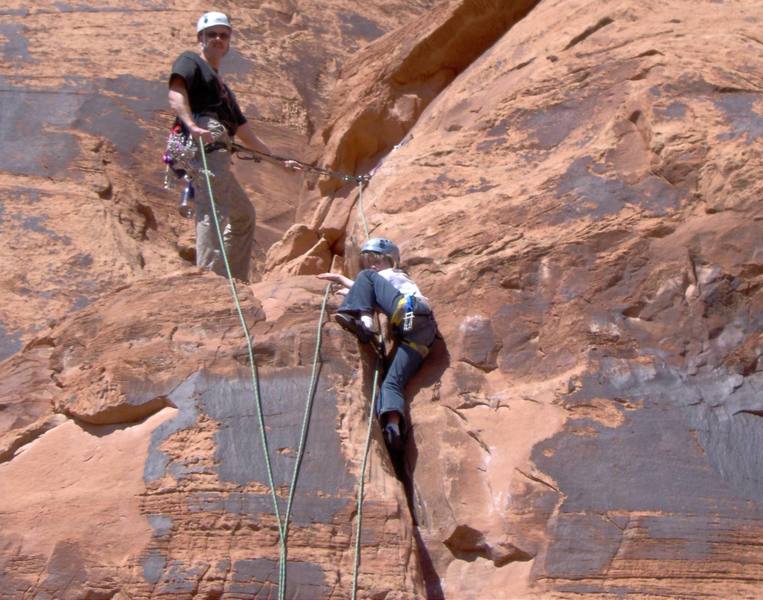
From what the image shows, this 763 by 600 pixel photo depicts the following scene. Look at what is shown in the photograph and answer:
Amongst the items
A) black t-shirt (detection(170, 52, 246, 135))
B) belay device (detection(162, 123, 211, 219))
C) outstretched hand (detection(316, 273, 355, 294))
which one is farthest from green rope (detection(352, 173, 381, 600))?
black t-shirt (detection(170, 52, 246, 135))

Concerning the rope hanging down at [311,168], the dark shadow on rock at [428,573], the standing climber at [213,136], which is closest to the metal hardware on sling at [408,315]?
the dark shadow on rock at [428,573]

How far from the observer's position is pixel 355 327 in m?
7.06

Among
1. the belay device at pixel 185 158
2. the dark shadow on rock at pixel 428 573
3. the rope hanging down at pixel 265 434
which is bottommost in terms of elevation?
the dark shadow on rock at pixel 428 573

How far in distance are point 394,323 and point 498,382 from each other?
0.62m

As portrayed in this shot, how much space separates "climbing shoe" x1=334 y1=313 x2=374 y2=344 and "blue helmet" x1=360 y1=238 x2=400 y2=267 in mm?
465

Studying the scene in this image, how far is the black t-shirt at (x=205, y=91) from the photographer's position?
27.0 feet

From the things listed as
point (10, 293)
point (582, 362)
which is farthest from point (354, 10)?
point (582, 362)

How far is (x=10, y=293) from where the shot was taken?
9.61 metres

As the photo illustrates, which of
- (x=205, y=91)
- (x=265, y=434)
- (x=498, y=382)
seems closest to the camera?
(x=265, y=434)

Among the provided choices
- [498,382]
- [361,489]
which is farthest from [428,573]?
[498,382]

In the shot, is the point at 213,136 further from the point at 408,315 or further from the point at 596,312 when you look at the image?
the point at 596,312

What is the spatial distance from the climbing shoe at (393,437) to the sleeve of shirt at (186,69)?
2666mm

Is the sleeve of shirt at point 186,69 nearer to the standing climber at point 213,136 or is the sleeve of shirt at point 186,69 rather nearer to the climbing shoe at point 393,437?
the standing climber at point 213,136

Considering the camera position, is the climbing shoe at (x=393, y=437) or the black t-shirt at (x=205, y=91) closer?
the climbing shoe at (x=393, y=437)
